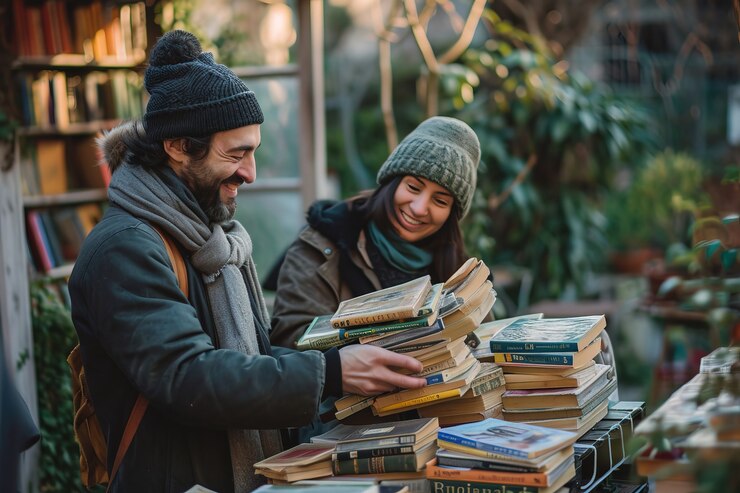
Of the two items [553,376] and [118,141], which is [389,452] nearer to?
[553,376]

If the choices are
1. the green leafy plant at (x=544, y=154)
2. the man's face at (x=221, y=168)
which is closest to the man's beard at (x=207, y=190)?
the man's face at (x=221, y=168)

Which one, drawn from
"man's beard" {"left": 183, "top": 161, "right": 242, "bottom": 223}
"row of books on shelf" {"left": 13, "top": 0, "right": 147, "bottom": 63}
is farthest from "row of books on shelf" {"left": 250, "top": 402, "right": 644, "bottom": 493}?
"row of books on shelf" {"left": 13, "top": 0, "right": 147, "bottom": 63}

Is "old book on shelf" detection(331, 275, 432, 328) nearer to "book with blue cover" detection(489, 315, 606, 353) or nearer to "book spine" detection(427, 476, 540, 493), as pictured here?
"book with blue cover" detection(489, 315, 606, 353)

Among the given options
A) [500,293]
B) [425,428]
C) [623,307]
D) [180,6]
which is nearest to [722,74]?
[623,307]

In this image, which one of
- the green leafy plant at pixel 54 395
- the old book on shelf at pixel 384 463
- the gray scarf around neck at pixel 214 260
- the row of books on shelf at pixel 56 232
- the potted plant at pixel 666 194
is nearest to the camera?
the old book on shelf at pixel 384 463

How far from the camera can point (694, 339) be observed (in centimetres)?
694

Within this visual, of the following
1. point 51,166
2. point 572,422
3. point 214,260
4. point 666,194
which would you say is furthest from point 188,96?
point 666,194

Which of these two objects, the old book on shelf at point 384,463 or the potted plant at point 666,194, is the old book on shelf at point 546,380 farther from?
the potted plant at point 666,194

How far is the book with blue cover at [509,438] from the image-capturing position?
77.1 inches

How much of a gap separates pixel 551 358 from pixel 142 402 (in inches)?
40.8

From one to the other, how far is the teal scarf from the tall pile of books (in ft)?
2.06

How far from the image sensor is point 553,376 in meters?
2.36

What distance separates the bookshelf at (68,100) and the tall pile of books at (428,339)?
302 cm

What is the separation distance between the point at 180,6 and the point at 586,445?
3717mm
